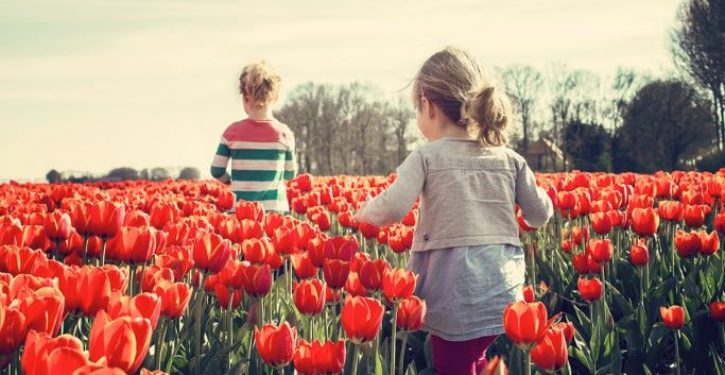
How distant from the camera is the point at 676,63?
40.0 metres

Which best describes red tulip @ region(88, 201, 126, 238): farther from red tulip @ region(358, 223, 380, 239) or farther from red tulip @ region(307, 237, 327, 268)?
red tulip @ region(358, 223, 380, 239)

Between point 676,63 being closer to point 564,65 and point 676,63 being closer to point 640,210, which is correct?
point 564,65

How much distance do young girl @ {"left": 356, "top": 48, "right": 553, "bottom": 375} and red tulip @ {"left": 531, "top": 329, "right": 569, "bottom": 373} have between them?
777 mm

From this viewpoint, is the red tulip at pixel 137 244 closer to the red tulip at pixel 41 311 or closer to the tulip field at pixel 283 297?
the tulip field at pixel 283 297

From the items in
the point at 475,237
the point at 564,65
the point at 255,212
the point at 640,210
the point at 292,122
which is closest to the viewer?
the point at 475,237

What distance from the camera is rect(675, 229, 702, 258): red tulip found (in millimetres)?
4508

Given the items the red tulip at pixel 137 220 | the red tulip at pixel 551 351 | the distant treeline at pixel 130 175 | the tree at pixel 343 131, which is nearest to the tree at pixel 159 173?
the distant treeline at pixel 130 175

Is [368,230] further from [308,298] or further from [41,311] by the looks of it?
[41,311]

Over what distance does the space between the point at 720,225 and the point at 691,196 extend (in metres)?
0.66

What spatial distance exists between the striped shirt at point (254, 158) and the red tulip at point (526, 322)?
4.31 meters

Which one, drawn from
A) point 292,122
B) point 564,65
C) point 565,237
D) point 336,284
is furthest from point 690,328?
point 292,122

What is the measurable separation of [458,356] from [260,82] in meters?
3.64

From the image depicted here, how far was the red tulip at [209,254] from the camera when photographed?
9.93 feet

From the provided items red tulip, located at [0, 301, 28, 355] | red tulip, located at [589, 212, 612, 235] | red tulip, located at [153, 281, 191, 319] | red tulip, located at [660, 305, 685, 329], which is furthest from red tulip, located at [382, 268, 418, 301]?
red tulip, located at [589, 212, 612, 235]
